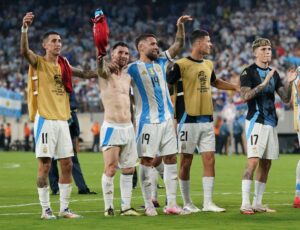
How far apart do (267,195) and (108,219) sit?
512cm

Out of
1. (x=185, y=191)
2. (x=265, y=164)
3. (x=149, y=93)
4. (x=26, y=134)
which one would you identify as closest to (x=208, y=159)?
(x=185, y=191)

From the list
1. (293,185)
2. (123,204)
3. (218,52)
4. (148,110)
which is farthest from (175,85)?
(218,52)

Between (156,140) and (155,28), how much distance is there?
1627 inches

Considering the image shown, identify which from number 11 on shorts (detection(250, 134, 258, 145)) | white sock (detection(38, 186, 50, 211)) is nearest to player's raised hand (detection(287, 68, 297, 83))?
number 11 on shorts (detection(250, 134, 258, 145))

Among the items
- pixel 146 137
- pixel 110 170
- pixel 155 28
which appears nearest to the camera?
pixel 110 170

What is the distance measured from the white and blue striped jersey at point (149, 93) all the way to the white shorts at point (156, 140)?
0.10 m

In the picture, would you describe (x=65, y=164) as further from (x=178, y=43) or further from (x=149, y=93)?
(x=178, y=43)

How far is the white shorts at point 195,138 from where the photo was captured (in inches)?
542

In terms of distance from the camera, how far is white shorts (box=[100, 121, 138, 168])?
42.9 ft

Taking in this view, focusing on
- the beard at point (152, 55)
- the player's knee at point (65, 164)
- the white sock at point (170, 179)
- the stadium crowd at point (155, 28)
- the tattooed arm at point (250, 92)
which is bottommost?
the white sock at point (170, 179)

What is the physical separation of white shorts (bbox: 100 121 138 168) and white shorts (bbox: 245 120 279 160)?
5.57 feet

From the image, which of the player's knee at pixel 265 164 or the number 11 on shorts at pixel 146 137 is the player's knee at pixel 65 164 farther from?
the player's knee at pixel 265 164

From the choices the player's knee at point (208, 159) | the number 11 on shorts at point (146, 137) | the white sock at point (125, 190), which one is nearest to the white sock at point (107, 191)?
the white sock at point (125, 190)

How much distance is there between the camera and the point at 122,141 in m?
13.1
